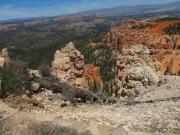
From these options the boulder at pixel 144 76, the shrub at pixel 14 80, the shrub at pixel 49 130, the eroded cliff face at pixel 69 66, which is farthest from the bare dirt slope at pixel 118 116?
the eroded cliff face at pixel 69 66

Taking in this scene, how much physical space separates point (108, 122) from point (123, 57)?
1350cm

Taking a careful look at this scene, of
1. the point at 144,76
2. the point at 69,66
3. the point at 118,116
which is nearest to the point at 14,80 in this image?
the point at 69,66

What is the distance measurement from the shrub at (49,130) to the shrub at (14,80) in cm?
501

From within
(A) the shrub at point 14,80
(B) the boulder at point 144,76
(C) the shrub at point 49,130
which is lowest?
(B) the boulder at point 144,76

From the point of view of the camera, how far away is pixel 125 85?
28875 mm

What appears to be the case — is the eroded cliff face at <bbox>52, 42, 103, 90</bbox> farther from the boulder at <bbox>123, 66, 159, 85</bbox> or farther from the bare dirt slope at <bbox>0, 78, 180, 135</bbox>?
the bare dirt slope at <bbox>0, 78, 180, 135</bbox>

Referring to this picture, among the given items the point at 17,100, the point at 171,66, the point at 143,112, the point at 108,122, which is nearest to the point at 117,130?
the point at 108,122

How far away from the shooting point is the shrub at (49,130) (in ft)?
57.9

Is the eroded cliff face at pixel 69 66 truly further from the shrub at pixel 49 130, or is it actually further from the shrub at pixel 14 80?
the shrub at pixel 49 130

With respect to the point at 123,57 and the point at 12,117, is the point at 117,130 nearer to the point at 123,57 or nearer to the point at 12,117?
the point at 12,117

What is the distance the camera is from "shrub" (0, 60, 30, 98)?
2369cm

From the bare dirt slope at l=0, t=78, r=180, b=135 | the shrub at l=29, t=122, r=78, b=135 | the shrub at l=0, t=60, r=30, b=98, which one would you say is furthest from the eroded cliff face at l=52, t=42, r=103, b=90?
the shrub at l=29, t=122, r=78, b=135

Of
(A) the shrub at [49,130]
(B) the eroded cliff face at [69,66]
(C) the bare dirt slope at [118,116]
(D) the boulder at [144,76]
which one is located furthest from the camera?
(B) the eroded cliff face at [69,66]

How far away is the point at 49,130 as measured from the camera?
17.9m
